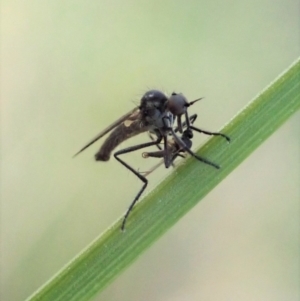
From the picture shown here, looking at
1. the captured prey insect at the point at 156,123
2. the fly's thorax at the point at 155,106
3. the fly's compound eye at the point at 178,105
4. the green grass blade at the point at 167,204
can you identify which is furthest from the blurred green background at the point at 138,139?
the green grass blade at the point at 167,204

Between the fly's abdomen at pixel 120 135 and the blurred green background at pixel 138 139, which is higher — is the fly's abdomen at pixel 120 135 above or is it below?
above

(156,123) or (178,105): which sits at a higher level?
(178,105)

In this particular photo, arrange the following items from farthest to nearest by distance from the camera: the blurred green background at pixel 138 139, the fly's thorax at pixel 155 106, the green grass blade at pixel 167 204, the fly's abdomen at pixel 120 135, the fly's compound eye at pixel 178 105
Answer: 1. the blurred green background at pixel 138 139
2. the fly's abdomen at pixel 120 135
3. the fly's thorax at pixel 155 106
4. the fly's compound eye at pixel 178 105
5. the green grass blade at pixel 167 204

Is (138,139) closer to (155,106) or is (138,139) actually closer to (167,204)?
(155,106)

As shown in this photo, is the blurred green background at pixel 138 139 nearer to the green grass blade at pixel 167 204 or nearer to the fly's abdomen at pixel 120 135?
the fly's abdomen at pixel 120 135

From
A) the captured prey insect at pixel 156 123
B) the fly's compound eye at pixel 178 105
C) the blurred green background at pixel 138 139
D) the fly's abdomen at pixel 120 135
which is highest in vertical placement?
the fly's compound eye at pixel 178 105

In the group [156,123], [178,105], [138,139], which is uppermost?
[178,105]

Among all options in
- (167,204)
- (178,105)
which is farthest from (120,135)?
(167,204)

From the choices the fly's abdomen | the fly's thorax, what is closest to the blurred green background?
the fly's abdomen
